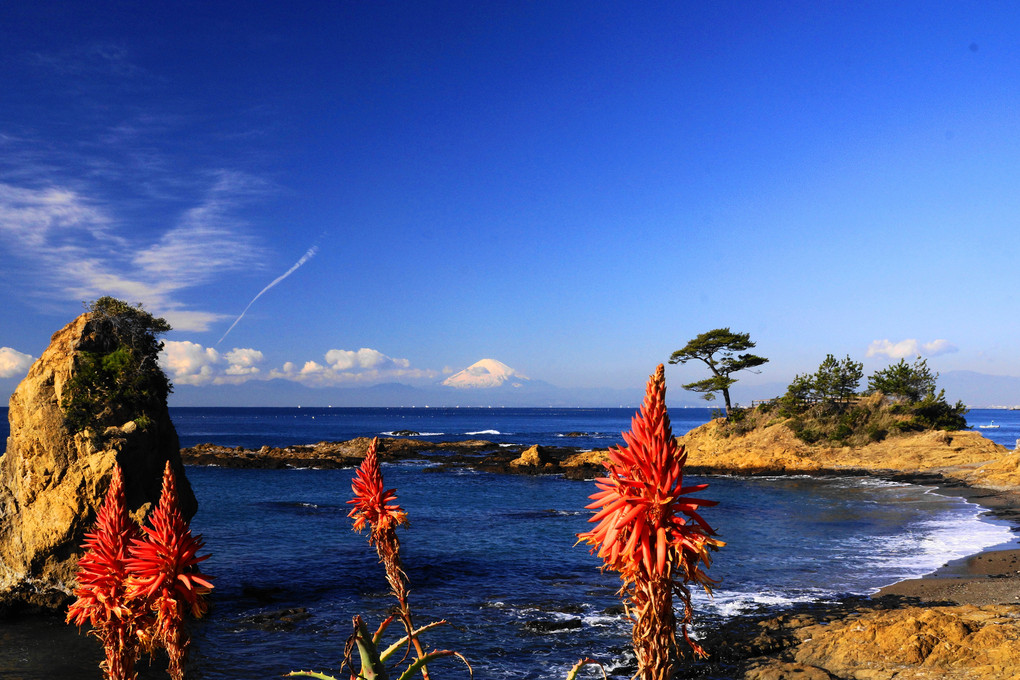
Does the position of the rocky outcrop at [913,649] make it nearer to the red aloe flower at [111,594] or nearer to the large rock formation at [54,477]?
the red aloe flower at [111,594]

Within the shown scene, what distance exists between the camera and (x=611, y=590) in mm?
19750

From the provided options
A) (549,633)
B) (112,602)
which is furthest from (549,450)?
(112,602)

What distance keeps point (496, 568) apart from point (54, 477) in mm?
14265

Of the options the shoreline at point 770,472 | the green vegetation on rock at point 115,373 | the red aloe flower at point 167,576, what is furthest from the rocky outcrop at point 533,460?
the red aloe flower at point 167,576

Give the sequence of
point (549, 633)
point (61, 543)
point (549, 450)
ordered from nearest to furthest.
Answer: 1. point (549, 633)
2. point (61, 543)
3. point (549, 450)

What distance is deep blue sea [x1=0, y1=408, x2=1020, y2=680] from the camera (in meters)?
14.9

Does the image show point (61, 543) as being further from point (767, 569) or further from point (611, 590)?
point (767, 569)

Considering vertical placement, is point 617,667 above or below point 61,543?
below

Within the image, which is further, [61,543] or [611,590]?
[611,590]

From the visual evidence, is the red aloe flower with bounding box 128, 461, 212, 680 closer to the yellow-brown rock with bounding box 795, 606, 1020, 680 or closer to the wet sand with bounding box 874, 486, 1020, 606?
the yellow-brown rock with bounding box 795, 606, 1020, 680

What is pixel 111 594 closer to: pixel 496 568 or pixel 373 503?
pixel 373 503

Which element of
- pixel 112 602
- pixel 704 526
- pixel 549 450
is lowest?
pixel 549 450

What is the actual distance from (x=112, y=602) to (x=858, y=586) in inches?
814

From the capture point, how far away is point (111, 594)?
4371 millimetres
